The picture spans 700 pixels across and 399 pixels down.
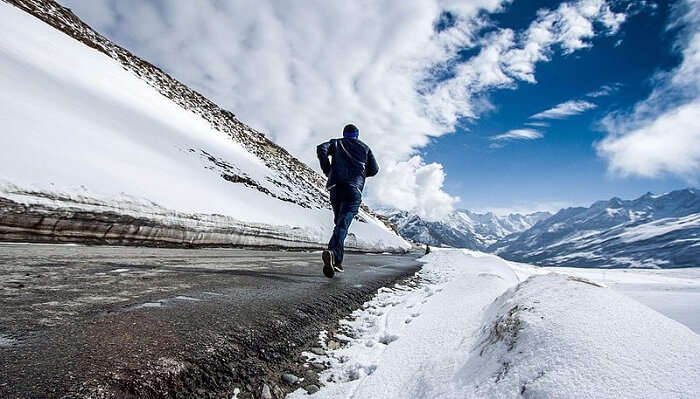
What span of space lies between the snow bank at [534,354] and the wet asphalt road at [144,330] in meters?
0.41

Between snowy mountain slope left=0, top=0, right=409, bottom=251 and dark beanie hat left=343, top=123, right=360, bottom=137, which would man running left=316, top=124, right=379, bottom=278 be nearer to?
dark beanie hat left=343, top=123, right=360, bottom=137

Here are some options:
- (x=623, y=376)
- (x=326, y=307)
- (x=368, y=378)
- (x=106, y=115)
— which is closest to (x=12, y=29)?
(x=106, y=115)

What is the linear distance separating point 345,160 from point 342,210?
90 centimetres

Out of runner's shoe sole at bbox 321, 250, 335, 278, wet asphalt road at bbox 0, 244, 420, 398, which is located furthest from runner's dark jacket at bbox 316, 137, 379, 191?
wet asphalt road at bbox 0, 244, 420, 398

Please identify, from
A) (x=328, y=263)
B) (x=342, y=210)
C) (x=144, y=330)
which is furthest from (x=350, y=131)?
(x=144, y=330)

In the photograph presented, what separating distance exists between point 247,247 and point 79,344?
415 inches

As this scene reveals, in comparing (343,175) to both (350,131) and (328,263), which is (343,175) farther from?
(328,263)

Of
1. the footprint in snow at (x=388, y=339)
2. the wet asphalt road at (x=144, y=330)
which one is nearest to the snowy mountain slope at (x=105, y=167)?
the wet asphalt road at (x=144, y=330)

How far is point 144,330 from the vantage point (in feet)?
6.40

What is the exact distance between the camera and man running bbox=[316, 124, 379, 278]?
5.71m

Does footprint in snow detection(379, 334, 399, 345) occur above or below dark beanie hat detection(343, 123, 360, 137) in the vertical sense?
below

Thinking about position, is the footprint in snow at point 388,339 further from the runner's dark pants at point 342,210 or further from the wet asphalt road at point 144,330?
the runner's dark pants at point 342,210

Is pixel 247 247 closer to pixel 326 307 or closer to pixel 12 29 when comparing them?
pixel 326 307

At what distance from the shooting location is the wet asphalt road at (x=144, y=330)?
1.40 m
